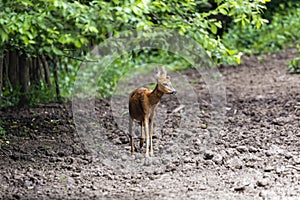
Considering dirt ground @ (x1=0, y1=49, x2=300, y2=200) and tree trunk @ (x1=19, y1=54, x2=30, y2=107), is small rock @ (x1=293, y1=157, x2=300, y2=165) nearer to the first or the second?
dirt ground @ (x1=0, y1=49, x2=300, y2=200)

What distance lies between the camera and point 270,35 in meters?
13.8

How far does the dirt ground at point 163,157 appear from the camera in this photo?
4359 mm

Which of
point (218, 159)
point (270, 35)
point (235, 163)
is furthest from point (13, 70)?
point (270, 35)

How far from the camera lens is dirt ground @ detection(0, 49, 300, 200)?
4359 millimetres

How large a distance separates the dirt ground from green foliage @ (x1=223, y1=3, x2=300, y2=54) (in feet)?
18.3

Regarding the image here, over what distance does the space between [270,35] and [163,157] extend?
9.27m

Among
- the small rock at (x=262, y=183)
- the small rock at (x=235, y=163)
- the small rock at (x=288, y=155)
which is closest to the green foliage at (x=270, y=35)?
the small rock at (x=288, y=155)

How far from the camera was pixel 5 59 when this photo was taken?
8125 millimetres

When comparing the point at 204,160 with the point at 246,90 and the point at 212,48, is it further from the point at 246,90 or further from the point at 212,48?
the point at 246,90

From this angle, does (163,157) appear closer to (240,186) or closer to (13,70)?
(240,186)

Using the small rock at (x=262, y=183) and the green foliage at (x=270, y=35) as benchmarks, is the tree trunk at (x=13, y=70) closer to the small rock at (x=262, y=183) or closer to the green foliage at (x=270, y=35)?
the small rock at (x=262, y=183)

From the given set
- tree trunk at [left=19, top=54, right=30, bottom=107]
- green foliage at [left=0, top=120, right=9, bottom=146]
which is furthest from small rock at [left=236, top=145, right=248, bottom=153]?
tree trunk at [left=19, top=54, right=30, bottom=107]

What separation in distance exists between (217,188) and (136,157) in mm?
997

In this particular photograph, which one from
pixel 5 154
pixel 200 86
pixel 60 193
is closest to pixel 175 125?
pixel 5 154
